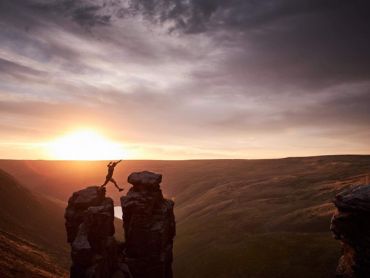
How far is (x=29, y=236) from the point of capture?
322 feet

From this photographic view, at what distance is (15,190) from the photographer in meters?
126

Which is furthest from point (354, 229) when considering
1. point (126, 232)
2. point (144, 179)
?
point (126, 232)

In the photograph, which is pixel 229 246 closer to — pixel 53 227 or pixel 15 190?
→ pixel 53 227

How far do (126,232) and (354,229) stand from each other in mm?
26916

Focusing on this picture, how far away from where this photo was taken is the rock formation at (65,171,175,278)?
4516cm

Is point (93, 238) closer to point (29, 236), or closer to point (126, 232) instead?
point (126, 232)

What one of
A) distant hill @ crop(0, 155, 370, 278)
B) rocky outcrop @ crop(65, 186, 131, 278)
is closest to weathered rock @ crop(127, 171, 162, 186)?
rocky outcrop @ crop(65, 186, 131, 278)

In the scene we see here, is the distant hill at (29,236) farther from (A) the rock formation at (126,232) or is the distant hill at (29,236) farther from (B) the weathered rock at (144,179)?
(B) the weathered rock at (144,179)

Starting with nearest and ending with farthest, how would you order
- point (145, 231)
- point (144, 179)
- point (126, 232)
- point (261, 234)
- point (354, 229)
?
point (354, 229) < point (145, 231) < point (126, 232) < point (144, 179) < point (261, 234)

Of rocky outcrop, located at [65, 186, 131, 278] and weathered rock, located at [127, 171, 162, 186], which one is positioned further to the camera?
weathered rock, located at [127, 171, 162, 186]

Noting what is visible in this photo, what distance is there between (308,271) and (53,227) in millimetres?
78653

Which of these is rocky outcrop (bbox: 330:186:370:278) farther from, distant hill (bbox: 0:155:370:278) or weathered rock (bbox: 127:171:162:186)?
distant hill (bbox: 0:155:370:278)

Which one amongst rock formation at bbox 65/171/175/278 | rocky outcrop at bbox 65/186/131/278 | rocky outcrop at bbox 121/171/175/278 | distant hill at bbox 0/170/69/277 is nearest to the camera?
rocky outcrop at bbox 65/186/131/278

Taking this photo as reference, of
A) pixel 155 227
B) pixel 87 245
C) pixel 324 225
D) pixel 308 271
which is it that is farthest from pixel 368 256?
pixel 324 225
